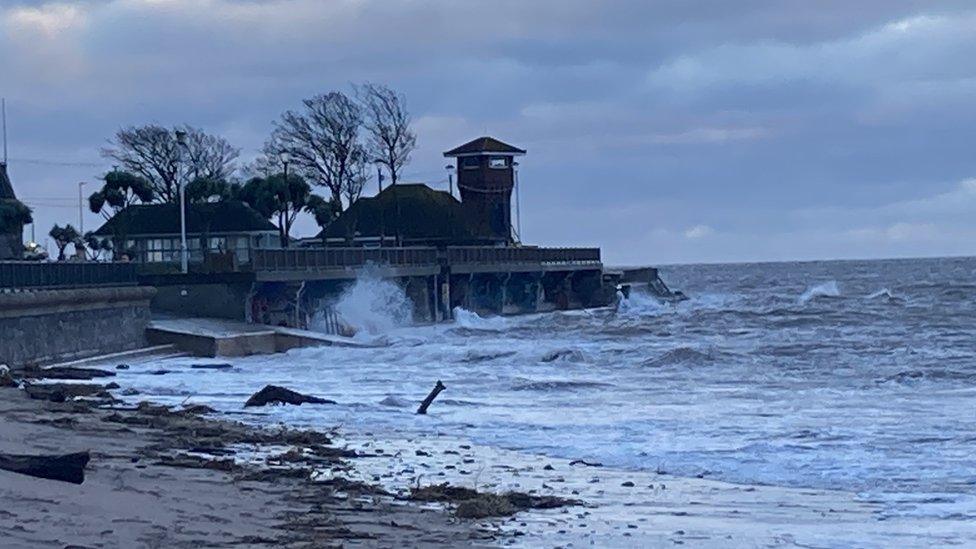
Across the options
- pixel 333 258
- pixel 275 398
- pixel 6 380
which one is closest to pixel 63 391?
pixel 6 380

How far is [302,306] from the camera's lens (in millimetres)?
60188

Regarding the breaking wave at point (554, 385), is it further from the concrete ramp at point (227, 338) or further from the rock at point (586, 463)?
the concrete ramp at point (227, 338)

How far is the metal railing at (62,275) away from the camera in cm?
4034

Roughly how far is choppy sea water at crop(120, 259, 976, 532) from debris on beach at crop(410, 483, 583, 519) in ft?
10.6

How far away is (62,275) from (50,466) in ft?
100

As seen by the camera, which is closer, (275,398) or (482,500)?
(482,500)

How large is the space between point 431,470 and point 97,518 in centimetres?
677

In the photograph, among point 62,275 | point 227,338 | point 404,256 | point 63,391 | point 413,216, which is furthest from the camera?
point 413,216

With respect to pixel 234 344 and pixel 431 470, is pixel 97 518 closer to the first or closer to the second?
pixel 431 470

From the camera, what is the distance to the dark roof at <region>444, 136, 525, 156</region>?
300 feet

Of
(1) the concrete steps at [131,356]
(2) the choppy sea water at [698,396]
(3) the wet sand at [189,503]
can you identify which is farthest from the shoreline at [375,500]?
(1) the concrete steps at [131,356]

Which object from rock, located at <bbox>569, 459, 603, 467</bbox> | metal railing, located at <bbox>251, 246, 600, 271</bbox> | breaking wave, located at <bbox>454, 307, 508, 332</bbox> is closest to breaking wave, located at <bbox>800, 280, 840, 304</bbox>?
metal railing, located at <bbox>251, 246, 600, 271</bbox>

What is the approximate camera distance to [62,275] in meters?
43.4

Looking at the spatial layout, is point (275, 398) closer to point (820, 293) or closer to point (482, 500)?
point (482, 500)
